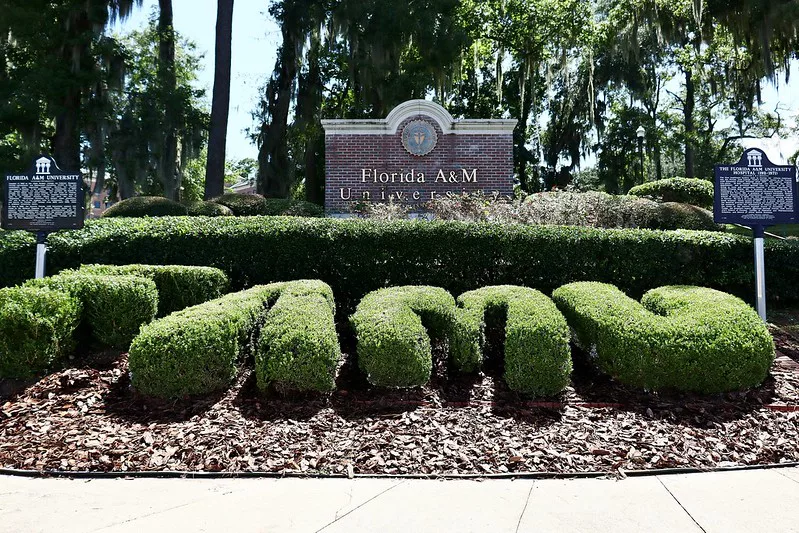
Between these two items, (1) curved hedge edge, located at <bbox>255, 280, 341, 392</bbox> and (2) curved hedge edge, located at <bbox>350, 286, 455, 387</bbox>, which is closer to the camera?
(1) curved hedge edge, located at <bbox>255, 280, 341, 392</bbox>

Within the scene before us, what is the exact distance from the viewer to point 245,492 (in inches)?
132

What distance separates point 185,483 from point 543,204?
8.13 metres

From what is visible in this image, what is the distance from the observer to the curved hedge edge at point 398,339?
179 inches

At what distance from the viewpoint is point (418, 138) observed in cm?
1332

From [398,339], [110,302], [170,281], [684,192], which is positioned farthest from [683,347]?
[684,192]

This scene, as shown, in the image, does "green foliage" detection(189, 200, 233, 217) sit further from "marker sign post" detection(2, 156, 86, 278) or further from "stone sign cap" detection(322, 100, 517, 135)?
"marker sign post" detection(2, 156, 86, 278)

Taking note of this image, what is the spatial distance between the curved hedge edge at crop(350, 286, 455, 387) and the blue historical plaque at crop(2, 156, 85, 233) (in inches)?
134

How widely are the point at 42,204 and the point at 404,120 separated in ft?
27.7

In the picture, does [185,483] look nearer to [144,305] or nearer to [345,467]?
[345,467]

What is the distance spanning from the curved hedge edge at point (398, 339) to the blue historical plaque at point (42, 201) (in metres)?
3.39

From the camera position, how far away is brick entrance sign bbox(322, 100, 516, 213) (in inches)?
523

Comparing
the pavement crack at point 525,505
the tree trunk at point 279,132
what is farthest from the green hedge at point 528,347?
the tree trunk at point 279,132

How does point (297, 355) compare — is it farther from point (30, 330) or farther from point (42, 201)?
point (42, 201)

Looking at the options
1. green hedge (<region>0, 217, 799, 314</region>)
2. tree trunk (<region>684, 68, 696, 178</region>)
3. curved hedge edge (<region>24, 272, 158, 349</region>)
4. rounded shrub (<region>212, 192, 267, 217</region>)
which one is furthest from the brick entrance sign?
tree trunk (<region>684, 68, 696, 178</region>)
